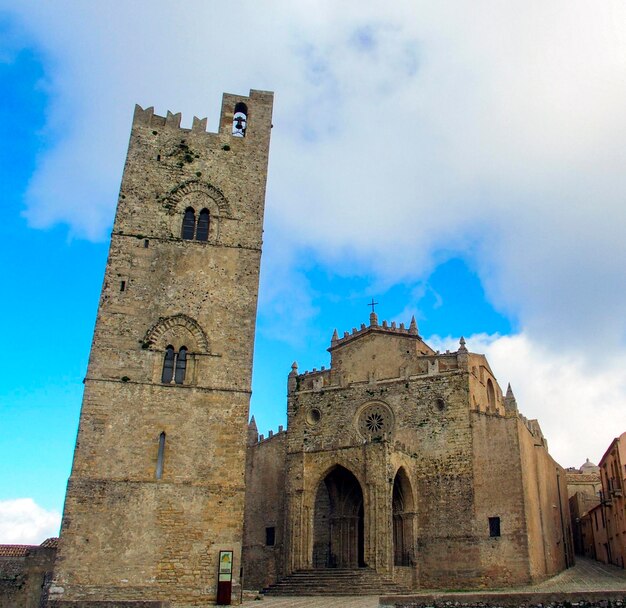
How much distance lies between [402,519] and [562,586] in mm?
7080

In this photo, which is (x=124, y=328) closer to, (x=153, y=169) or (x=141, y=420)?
(x=141, y=420)

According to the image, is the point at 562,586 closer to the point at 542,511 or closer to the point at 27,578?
the point at 542,511

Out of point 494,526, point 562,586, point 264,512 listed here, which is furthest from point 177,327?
point 562,586

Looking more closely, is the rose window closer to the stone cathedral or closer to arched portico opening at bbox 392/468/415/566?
the stone cathedral

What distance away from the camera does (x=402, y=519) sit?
2955cm

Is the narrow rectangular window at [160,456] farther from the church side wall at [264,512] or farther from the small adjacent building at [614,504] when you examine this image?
the small adjacent building at [614,504]

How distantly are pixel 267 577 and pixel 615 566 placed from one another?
64.4ft

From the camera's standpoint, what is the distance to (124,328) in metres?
20.0

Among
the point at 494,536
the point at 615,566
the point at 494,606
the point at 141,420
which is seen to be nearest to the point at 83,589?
the point at 141,420

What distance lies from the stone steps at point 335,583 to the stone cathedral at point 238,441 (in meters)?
0.12

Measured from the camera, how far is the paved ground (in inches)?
776

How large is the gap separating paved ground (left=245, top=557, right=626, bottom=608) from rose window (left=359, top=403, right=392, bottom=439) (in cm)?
757

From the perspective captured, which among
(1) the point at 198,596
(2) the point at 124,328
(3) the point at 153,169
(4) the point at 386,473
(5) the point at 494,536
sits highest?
(3) the point at 153,169

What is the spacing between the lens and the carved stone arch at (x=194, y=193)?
71.6ft
